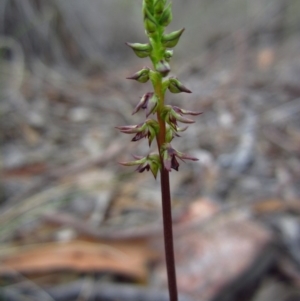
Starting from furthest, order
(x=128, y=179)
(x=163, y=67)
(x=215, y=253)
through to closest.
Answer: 1. (x=128, y=179)
2. (x=215, y=253)
3. (x=163, y=67)

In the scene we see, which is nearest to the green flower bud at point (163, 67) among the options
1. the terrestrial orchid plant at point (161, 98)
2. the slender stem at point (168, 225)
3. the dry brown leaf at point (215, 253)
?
the terrestrial orchid plant at point (161, 98)

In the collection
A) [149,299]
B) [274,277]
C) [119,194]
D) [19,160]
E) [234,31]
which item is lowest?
[149,299]

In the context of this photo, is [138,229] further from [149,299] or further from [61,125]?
[61,125]

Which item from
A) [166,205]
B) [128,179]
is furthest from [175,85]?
[128,179]

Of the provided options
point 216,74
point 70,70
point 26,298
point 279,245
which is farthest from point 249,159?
point 70,70

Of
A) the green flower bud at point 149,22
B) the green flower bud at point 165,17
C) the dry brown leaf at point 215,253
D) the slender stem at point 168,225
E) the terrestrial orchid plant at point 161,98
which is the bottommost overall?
the slender stem at point 168,225

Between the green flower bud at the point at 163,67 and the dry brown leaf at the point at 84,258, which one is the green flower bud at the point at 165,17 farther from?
the dry brown leaf at the point at 84,258

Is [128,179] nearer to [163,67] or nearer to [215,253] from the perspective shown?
[215,253]
